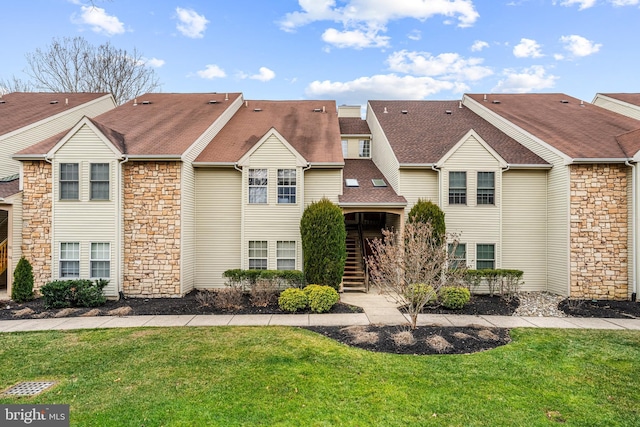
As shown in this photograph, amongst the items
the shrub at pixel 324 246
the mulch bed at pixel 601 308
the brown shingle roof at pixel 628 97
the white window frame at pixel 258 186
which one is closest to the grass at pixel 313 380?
the mulch bed at pixel 601 308

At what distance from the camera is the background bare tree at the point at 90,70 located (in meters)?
26.6

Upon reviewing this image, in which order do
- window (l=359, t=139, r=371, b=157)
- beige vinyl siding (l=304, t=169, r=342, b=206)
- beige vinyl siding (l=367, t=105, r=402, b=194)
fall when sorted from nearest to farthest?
beige vinyl siding (l=304, t=169, r=342, b=206), beige vinyl siding (l=367, t=105, r=402, b=194), window (l=359, t=139, r=371, b=157)

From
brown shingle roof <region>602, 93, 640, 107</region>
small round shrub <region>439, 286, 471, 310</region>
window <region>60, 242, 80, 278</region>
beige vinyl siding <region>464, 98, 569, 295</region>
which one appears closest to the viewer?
small round shrub <region>439, 286, 471, 310</region>

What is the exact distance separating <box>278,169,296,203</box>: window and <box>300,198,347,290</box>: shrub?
190 centimetres

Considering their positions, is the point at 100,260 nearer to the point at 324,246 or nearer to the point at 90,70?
the point at 324,246

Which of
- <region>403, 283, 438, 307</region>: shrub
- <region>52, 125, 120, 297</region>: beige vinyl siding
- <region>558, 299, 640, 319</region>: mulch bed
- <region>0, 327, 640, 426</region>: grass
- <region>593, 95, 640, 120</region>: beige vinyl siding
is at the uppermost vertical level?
<region>593, 95, 640, 120</region>: beige vinyl siding

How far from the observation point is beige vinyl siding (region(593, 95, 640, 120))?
52.4 ft

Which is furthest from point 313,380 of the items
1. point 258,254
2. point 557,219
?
point 557,219

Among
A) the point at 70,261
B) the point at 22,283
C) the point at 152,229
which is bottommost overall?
the point at 22,283

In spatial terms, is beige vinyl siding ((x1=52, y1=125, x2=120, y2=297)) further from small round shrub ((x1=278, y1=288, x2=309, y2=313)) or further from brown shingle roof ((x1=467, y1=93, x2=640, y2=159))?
brown shingle roof ((x1=467, y1=93, x2=640, y2=159))

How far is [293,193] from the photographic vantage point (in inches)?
548

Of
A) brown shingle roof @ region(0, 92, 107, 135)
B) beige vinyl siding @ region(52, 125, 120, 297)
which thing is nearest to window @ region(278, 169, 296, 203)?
beige vinyl siding @ region(52, 125, 120, 297)

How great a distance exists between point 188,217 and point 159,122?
5.76 metres

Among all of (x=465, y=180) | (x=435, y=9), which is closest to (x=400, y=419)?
(x=465, y=180)
